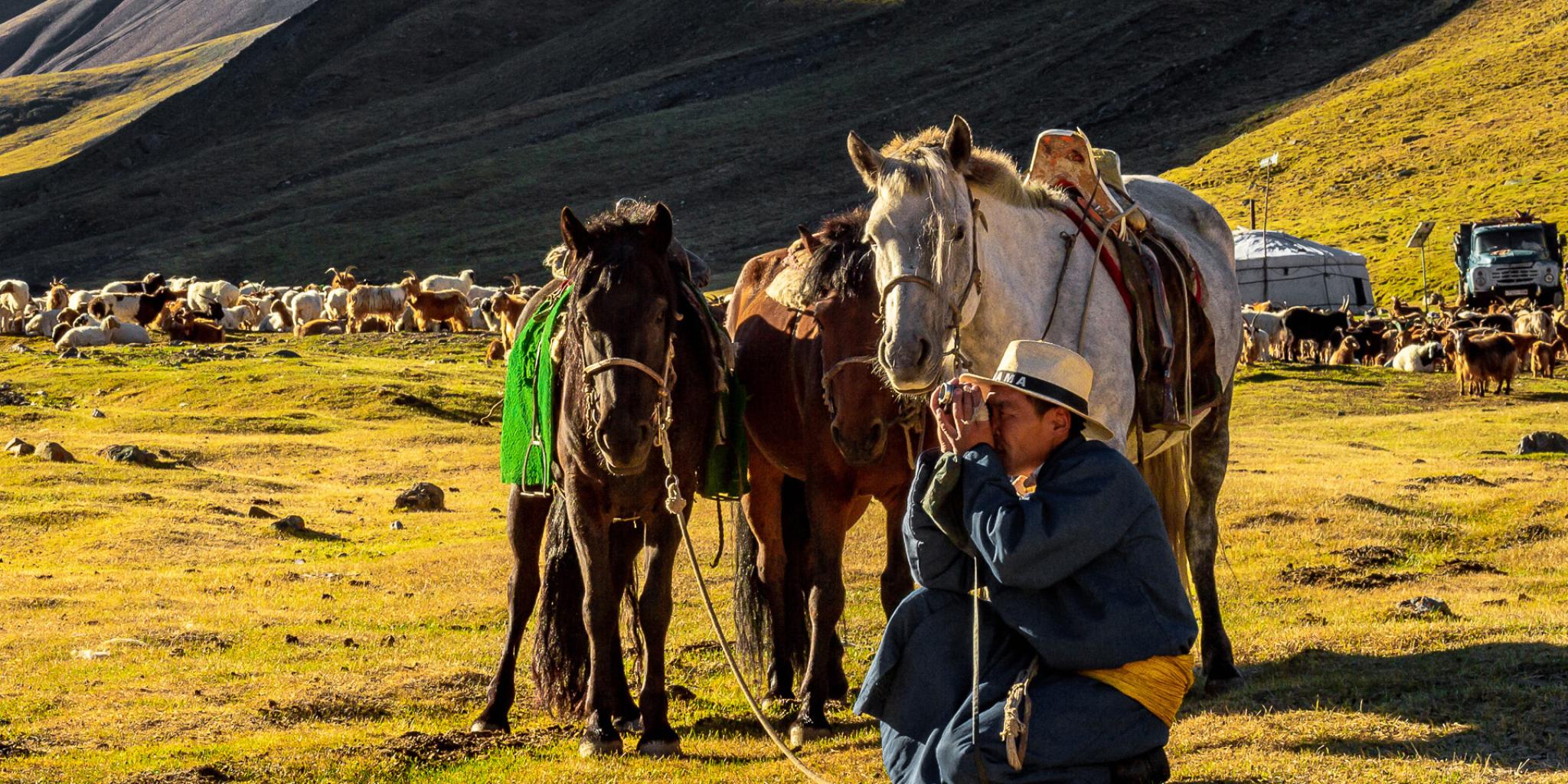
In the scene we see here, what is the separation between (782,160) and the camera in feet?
381

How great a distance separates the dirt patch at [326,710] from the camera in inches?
353

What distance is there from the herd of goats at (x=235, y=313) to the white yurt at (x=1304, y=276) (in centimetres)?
2632

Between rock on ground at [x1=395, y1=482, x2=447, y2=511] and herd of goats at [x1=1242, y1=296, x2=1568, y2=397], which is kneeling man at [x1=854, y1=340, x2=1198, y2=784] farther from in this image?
herd of goats at [x1=1242, y1=296, x2=1568, y2=397]

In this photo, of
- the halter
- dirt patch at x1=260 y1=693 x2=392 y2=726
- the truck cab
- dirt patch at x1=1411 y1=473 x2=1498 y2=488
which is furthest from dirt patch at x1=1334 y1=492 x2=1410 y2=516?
the truck cab

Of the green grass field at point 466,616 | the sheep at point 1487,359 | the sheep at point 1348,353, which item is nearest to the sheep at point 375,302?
the green grass field at point 466,616

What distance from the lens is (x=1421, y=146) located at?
84.3 m

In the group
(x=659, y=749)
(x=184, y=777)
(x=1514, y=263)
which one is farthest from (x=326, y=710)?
(x=1514, y=263)

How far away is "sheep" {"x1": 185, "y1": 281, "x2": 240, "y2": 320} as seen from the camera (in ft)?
163

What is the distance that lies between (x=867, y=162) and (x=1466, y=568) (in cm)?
768

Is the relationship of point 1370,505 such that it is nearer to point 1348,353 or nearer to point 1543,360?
point 1543,360

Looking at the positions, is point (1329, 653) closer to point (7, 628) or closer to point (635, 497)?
point (635, 497)

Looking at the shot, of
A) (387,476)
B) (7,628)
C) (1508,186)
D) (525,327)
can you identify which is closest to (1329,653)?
(525,327)

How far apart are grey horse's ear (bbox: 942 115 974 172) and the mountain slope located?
82.3m

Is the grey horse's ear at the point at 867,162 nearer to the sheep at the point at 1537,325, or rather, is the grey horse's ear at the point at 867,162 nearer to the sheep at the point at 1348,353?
the sheep at the point at 1348,353
